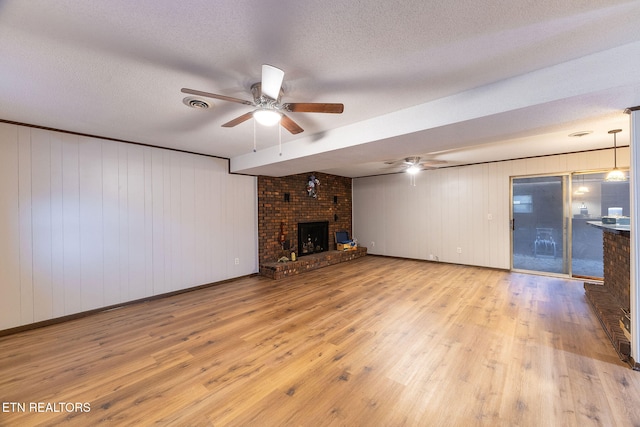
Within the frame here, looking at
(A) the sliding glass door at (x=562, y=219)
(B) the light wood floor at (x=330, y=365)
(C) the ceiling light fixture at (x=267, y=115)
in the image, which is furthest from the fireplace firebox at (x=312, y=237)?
(A) the sliding glass door at (x=562, y=219)

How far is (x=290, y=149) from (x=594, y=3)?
310 cm

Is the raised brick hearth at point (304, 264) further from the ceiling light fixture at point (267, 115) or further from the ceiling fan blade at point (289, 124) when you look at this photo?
the ceiling light fixture at point (267, 115)

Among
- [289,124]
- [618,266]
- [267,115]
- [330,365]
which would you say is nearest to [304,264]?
[330,365]

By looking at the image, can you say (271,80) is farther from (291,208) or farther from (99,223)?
(291,208)

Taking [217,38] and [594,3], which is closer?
[594,3]

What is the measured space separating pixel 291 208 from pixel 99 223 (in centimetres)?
355

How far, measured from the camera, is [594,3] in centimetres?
128

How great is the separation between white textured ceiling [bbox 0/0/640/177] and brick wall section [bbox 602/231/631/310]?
174 centimetres

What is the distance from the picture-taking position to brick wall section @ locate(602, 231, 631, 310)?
2771 mm

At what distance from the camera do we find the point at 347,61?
1782mm

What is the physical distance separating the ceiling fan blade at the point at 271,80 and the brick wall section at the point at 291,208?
3.74 m

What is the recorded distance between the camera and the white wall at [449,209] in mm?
5121

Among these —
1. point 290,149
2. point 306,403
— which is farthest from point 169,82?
point 306,403

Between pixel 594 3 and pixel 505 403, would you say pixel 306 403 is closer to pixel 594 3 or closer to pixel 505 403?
pixel 505 403
